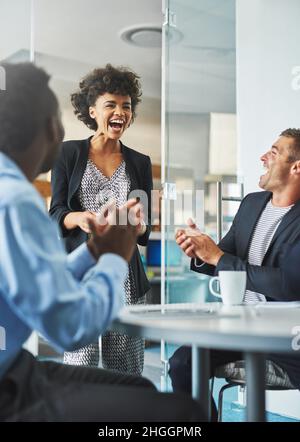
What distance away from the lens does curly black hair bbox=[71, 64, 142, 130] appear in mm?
2252

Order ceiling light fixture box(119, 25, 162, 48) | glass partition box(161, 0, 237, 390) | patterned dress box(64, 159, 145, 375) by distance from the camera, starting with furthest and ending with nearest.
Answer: ceiling light fixture box(119, 25, 162, 48) → glass partition box(161, 0, 237, 390) → patterned dress box(64, 159, 145, 375)

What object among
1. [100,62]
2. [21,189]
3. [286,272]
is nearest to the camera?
[21,189]

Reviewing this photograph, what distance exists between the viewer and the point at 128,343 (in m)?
1.99

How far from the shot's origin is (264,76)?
10.4ft

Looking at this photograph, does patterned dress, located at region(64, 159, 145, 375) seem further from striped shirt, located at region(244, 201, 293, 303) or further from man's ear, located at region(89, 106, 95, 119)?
striped shirt, located at region(244, 201, 293, 303)

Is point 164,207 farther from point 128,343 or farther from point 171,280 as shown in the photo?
point 128,343

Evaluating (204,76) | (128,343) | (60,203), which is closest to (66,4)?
(204,76)

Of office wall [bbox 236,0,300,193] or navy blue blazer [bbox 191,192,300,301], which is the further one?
office wall [bbox 236,0,300,193]

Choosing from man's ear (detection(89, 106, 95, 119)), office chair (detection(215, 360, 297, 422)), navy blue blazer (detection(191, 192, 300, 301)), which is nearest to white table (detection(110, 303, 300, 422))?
navy blue blazer (detection(191, 192, 300, 301))

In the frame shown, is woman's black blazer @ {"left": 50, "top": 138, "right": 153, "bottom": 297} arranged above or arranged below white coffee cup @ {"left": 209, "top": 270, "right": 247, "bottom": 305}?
above

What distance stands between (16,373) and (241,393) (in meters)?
2.33

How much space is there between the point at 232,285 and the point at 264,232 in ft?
2.25

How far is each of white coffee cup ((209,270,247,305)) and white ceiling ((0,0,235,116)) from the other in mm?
1955

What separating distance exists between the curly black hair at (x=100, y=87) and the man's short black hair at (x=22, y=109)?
47.8 inches
